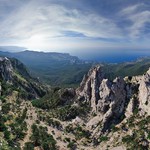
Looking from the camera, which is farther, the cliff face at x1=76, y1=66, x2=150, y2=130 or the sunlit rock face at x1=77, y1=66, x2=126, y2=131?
the sunlit rock face at x1=77, y1=66, x2=126, y2=131

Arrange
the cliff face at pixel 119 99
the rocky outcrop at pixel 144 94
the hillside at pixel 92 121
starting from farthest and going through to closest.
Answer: the cliff face at pixel 119 99 < the rocky outcrop at pixel 144 94 < the hillside at pixel 92 121

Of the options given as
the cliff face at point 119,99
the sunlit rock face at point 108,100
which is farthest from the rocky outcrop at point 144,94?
the sunlit rock face at point 108,100

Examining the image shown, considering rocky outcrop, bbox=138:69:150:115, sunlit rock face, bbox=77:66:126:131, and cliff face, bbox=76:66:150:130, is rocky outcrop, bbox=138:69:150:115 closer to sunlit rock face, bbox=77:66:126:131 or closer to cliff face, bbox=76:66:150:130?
cliff face, bbox=76:66:150:130

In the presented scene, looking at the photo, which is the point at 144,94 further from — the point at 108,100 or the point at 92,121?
the point at 92,121

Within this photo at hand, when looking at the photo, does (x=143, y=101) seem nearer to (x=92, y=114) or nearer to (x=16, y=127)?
(x=92, y=114)

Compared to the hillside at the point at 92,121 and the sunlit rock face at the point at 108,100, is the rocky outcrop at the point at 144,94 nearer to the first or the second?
the hillside at the point at 92,121

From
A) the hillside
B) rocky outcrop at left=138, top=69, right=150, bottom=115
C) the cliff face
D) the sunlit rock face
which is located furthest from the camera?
the sunlit rock face

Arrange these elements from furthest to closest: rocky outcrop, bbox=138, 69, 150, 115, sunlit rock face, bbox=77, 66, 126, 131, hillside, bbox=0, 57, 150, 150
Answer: sunlit rock face, bbox=77, 66, 126, 131, rocky outcrop, bbox=138, 69, 150, 115, hillside, bbox=0, 57, 150, 150

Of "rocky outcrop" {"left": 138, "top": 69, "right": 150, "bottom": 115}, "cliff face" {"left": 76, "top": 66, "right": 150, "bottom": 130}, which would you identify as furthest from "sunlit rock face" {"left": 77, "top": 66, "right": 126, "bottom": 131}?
"rocky outcrop" {"left": 138, "top": 69, "right": 150, "bottom": 115}
